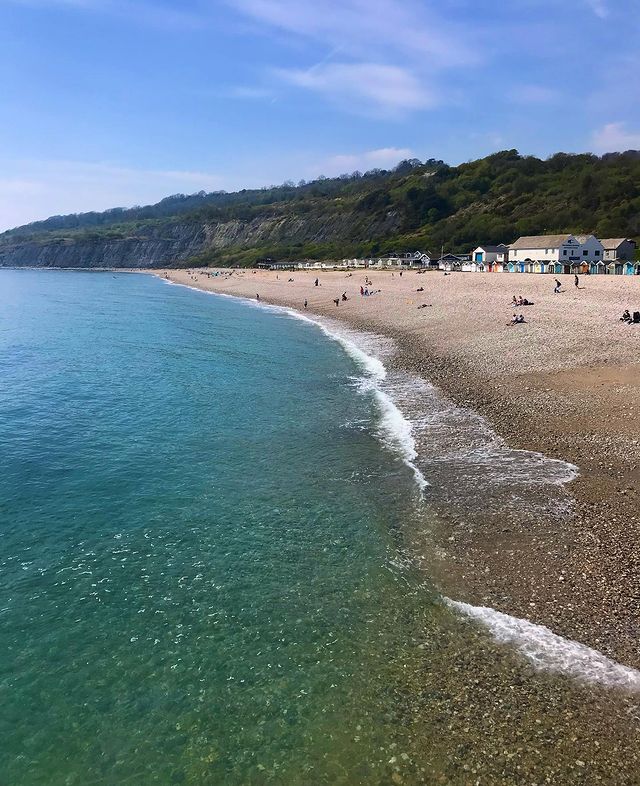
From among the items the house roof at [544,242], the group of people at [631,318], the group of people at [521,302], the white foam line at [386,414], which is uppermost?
the house roof at [544,242]

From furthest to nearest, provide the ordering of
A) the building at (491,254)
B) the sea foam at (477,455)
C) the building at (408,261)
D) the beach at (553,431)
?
the building at (408,261)
the building at (491,254)
the beach at (553,431)
the sea foam at (477,455)

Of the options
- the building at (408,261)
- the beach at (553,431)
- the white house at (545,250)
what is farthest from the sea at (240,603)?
the building at (408,261)

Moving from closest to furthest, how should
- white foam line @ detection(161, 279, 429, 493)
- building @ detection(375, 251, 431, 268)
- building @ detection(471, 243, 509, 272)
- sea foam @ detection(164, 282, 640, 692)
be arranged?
sea foam @ detection(164, 282, 640, 692) < white foam line @ detection(161, 279, 429, 493) < building @ detection(471, 243, 509, 272) < building @ detection(375, 251, 431, 268)

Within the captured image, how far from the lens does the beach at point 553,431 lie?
1195 centimetres

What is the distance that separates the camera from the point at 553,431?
816 inches

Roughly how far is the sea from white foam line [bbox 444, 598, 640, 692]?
1.3 inches

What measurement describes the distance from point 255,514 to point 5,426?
47.8ft

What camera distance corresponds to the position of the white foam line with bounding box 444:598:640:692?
9844 millimetres

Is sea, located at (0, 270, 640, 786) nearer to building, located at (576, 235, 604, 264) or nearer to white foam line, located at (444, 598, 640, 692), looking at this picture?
white foam line, located at (444, 598, 640, 692)

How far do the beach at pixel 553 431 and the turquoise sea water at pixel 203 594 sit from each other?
204cm

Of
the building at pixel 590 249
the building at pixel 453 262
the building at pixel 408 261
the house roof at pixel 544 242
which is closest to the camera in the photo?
the building at pixel 590 249

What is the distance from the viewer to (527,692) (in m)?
9.59

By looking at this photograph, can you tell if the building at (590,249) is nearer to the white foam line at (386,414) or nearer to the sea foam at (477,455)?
the white foam line at (386,414)

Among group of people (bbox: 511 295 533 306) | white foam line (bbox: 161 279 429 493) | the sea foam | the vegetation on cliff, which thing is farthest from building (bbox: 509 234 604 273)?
the sea foam
